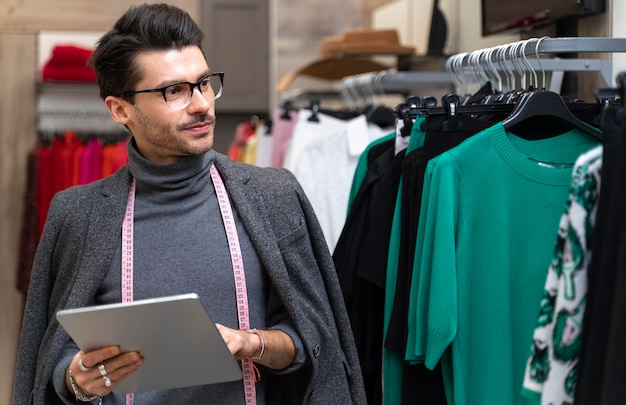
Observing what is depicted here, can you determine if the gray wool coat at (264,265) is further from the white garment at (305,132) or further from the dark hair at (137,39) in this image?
the white garment at (305,132)

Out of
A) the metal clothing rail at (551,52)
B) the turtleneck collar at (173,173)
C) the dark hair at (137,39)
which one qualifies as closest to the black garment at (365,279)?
the metal clothing rail at (551,52)

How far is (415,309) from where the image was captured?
1833 millimetres

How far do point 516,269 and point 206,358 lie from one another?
0.61 meters

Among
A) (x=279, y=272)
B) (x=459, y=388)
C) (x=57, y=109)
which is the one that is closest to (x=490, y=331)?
(x=459, y=388)

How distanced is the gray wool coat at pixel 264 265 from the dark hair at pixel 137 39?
0.68 ft

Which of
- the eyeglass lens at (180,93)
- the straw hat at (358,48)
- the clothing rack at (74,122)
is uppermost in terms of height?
the straw hat at (358,48)

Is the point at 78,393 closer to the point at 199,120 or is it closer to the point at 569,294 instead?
the point at 199,120

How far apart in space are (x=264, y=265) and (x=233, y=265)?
6cm

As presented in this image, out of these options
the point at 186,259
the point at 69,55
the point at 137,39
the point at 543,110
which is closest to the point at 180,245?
the point at 186,259

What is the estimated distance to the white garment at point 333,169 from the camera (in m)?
2.96

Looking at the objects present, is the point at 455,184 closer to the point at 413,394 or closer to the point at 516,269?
the point at 516,269

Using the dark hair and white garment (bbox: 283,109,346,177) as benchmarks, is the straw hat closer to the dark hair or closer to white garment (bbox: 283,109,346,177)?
white garment (bbox: 283,109,346,177)

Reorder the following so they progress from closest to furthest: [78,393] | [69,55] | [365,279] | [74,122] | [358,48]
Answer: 1. [78,393]
2. [365,279]
3. [358,48]
4. [69,55]
5. [74,122]

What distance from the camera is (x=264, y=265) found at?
1.79 metres
